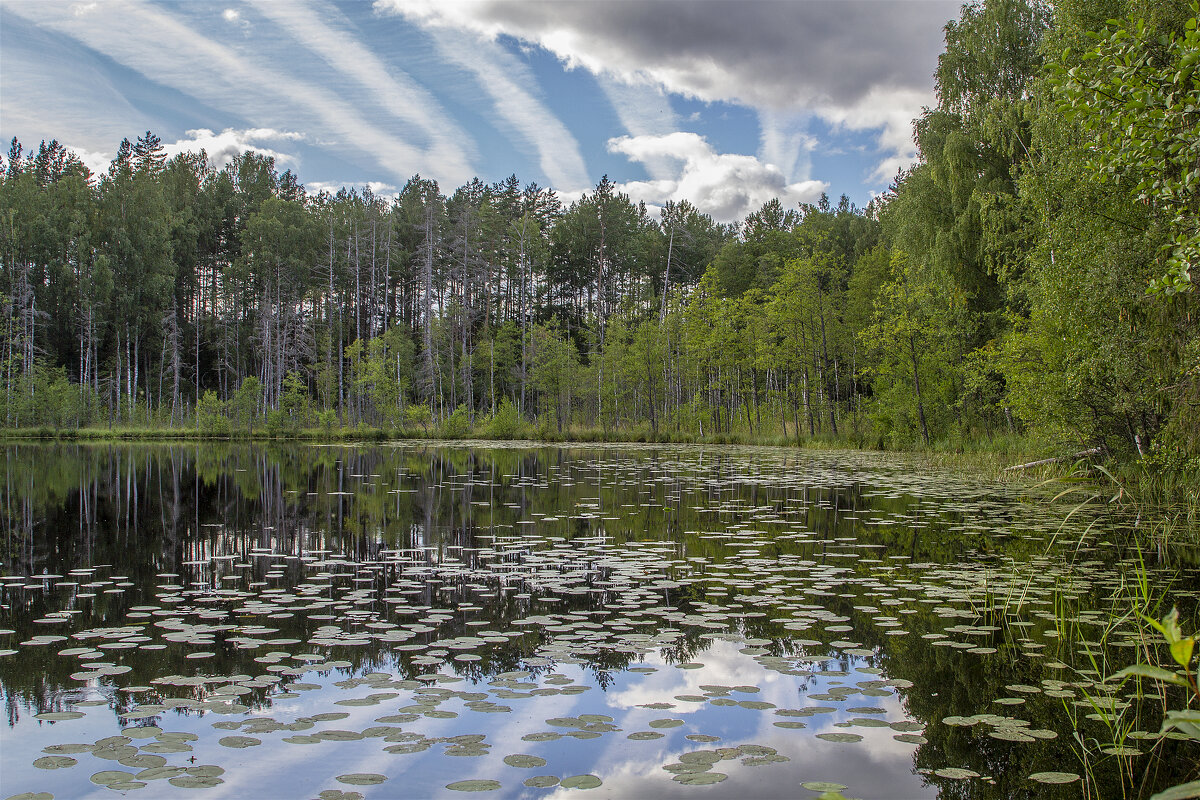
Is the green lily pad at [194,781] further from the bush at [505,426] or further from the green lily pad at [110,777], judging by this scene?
the bush at [505,426]

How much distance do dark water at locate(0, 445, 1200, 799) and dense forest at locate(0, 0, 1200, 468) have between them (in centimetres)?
385

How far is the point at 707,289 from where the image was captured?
42.6 meters

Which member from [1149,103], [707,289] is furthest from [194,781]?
[707,289]

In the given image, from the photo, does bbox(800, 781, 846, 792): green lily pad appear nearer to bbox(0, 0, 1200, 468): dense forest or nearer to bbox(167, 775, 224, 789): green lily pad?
bbox(167, 775, 224, 789): green lily pad

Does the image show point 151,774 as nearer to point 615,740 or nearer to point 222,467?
point 615,740

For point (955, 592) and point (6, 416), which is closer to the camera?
point (955, 592)

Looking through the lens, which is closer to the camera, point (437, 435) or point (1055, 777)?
point (1055, 777)

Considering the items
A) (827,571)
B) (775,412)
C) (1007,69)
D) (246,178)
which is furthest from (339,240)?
(827,571)

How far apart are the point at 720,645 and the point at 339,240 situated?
2304 inches

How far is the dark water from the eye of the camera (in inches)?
138

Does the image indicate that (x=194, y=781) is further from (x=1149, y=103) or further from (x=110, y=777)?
(x=1149, y=103)

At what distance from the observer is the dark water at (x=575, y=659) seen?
11.5 feet

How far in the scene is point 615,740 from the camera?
151 inches

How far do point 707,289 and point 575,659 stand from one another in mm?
39105
